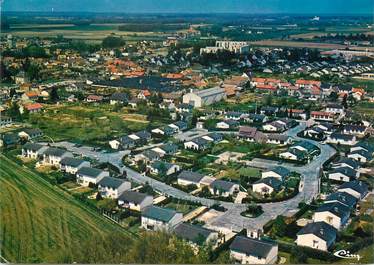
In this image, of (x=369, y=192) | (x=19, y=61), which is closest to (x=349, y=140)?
(x=369, y=192)

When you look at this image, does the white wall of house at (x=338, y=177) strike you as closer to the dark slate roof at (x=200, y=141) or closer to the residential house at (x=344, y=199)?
the residential house at (x=344, y=199)

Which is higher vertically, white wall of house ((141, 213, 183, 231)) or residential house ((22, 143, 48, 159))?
residential house ((22, 143, 48, 159))

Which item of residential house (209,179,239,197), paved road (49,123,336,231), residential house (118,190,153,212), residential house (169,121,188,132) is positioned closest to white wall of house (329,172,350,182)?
paved road (49,123,336,231)

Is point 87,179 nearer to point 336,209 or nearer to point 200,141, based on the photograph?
point 200,141

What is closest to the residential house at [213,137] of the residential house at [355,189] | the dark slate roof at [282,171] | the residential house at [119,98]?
the dark slate roof at [282,171]

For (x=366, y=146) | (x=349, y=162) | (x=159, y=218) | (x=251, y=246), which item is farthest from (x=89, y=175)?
(x=366, y=146)

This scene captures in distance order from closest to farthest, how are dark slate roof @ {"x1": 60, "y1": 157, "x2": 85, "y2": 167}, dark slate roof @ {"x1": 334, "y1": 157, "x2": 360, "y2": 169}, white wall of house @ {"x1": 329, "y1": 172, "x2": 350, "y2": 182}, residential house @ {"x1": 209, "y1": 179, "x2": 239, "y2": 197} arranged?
1. residential house @ {"x1": 209, "y1": 179, "x2": 239, "y2": 197}
2. white wall of house @ {"x1": 329, "y1": 172, "x2": 350, "y2": 182}
3. dark slate roof @ {"x1": 60, "y1": 157, "x2": 85, "y2": 167}
4. dark slate roof @ {"x1": 334, "y1": 157, "x2": 360, "y2": 169}

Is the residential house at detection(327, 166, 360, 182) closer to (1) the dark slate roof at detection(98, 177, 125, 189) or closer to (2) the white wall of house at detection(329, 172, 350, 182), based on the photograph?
(2) the white wall of house at detection(329, 172, 350, 182)
